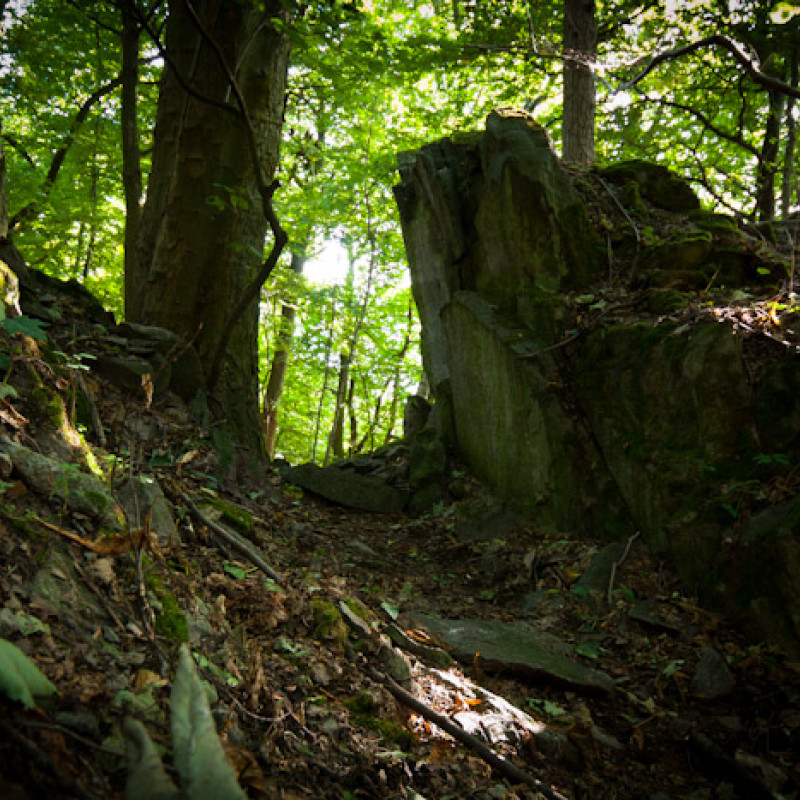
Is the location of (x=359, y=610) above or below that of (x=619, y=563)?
below

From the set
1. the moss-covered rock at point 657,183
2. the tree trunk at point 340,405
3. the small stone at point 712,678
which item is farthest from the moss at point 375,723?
the tree trunk at point 340,405

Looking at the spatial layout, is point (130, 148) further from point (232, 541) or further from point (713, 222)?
point (713, 222)

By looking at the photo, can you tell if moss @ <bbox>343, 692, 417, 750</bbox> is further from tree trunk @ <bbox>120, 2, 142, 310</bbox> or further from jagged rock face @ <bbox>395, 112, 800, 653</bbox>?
tree trunk @ <bbox>120, 2, 142, 310</bbox>

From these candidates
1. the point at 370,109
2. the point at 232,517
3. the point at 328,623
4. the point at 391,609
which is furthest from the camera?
the point at 370,109

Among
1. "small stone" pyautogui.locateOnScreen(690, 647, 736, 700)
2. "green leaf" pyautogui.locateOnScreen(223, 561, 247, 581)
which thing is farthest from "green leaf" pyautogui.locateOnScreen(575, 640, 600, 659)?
"green leaf" pyautogui.locateOnScreen(223, 561, 247, 581)

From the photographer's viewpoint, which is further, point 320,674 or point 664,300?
point 664,300

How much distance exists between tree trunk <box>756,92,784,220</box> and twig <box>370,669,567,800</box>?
9356mm

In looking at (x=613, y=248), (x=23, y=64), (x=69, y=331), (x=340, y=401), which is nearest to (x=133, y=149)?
(x=69, y=331)

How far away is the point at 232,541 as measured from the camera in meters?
3.52

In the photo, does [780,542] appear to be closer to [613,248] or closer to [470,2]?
[613,248]

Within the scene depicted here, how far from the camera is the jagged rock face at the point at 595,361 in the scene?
4145 mm

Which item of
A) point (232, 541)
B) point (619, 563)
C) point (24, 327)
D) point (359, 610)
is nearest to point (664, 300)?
point (619, 563)

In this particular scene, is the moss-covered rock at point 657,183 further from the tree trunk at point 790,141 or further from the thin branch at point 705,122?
the tree trunk at point 790,141

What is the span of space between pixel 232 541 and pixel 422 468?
3893mm
